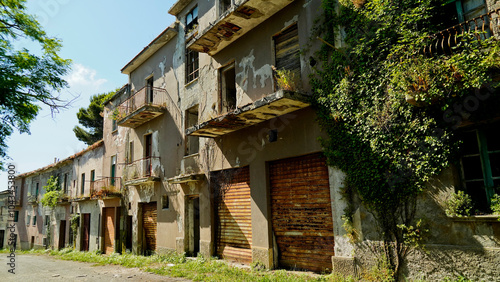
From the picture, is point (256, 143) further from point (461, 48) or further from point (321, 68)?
point (461, 48)

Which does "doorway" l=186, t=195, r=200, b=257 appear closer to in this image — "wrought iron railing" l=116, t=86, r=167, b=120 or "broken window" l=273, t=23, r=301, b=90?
"wrought iron railing" l=116, t=86, r=167, b=120

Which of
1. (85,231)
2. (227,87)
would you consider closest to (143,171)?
(227,87)

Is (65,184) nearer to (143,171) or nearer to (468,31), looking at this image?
(143,171)

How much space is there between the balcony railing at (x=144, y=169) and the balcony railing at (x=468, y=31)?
12.2m

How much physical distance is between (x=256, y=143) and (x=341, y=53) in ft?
12.4

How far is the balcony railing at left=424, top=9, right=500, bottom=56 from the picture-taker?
546 centimetres

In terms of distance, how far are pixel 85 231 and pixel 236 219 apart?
1540cm

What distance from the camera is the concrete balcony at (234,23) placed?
952 cm

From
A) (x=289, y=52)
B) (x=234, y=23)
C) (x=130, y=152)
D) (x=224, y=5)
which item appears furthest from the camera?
(x=130, y=152)

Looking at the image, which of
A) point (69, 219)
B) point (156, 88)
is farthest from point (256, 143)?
point (69, 219)

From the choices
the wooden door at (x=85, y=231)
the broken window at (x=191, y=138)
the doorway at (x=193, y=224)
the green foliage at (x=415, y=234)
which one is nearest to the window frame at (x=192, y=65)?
the broken window at (x=191, y=138)

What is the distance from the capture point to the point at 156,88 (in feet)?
52.0

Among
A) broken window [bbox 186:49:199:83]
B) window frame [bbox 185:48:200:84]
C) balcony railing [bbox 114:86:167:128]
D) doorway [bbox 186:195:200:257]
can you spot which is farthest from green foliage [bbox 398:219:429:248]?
balcony railing [bbox 114:86:167:128]

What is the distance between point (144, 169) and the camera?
15.5m
